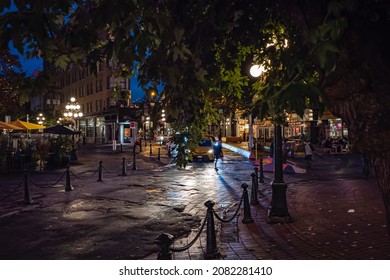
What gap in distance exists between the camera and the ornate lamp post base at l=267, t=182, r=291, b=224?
8594 millimetres

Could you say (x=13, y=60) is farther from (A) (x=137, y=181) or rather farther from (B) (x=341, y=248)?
(B) (x=341, y=248)

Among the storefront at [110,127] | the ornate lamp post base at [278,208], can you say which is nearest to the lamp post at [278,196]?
the ornate lamp post base at [278,208]

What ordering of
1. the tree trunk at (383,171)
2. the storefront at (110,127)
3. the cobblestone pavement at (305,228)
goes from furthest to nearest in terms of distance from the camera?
the storefront at (110,127)
the cobblestone pavement at (305,228)
the tree trunk at (383,171)

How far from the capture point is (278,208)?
28.7 feet

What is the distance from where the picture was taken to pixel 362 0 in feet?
10.2

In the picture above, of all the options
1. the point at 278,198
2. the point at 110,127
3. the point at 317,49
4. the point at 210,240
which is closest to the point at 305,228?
the point at 278,198

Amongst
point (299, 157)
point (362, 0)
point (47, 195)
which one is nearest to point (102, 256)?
point (362, 0)

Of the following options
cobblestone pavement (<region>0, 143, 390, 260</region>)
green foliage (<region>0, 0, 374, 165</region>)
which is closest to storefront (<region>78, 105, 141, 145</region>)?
cobblestone pavement (<region>0, 143, 390, 260</region>)

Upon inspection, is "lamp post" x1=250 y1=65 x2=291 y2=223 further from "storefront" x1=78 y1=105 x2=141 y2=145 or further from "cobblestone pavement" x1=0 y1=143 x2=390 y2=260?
"storefront" x1=78 y1=105 x2=141 y2=145

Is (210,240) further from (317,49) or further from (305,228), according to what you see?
(317,49)

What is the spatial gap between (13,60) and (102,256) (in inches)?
946

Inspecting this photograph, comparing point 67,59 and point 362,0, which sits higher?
point 362,0

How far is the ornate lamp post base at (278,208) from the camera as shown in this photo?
859cm

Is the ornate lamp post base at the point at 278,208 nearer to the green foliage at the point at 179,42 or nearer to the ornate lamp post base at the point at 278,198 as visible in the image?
the ornate lamp post base at the point at 278,198
